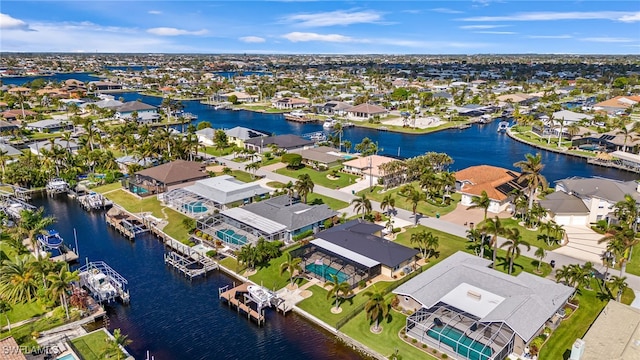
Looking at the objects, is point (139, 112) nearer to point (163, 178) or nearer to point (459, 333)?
point (163, 178)

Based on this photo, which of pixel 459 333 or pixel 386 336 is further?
pixel 386 336

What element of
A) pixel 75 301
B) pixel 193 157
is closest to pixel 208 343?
pixel 75 301

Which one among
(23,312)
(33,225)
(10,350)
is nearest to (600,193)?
(10,350)

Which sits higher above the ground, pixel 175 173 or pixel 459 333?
pixel 175 173

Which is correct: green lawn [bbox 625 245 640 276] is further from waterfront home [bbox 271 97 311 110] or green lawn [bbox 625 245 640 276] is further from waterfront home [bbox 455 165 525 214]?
waterfront home [bbox 271 97 311 110]

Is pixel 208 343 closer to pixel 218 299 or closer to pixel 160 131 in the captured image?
pixel 218 299

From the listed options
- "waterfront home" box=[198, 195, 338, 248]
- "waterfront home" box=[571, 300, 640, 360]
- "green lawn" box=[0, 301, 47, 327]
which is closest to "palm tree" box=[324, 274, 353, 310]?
"waterfront home" box=[198, 195, 338, 248]

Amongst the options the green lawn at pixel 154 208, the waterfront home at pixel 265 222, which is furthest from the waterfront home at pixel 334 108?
the waterfront home at pixel 265 222
